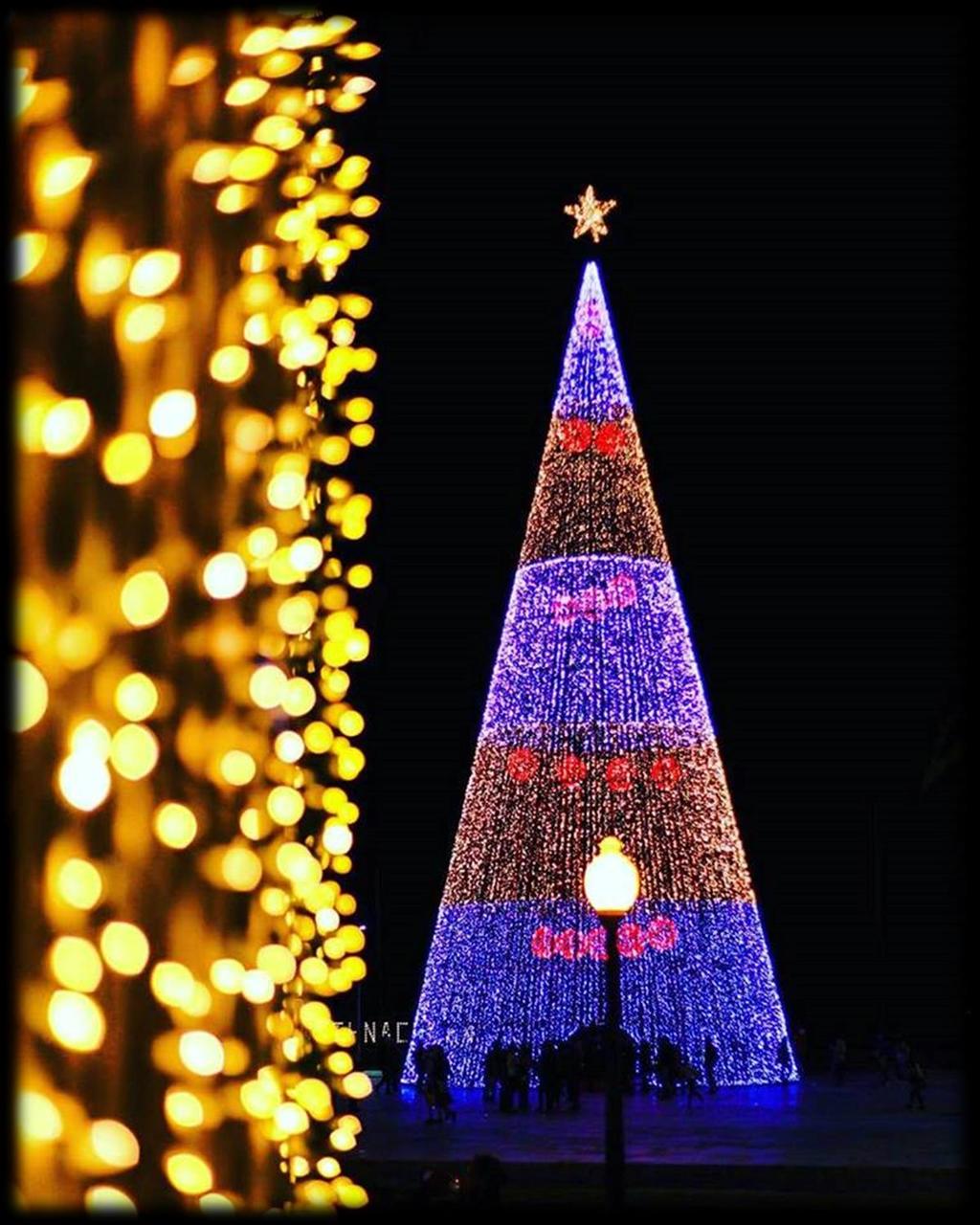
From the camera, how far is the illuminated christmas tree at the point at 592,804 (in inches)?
920

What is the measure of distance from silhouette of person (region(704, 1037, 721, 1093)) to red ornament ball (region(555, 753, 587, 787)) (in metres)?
4.22

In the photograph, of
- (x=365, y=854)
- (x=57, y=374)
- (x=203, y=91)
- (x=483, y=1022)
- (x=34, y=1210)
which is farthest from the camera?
(x=365, y=854)

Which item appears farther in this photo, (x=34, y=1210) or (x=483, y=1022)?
(x=483, y=1022)

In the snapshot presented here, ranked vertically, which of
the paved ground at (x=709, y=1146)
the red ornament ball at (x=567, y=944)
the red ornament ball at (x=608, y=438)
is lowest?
the paved ground at (x=709, y=1146)

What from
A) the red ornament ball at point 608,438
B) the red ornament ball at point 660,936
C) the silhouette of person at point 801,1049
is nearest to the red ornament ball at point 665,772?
the red ornament ball at point 660,936

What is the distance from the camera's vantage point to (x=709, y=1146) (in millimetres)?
17453

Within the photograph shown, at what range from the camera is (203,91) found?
3.44m

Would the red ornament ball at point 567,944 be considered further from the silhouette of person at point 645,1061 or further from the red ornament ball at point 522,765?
the red ornament ball at point 522,765

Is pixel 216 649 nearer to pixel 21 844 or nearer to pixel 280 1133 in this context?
pixel 21 844

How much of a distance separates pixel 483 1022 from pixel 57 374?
21.9 metres

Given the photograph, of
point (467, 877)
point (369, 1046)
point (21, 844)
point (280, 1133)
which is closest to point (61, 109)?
point (21, 844)

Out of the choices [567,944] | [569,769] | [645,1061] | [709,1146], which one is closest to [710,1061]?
[645,1061]

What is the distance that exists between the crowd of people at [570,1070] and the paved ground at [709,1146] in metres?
0.30

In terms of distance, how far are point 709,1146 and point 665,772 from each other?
25.1 ft
